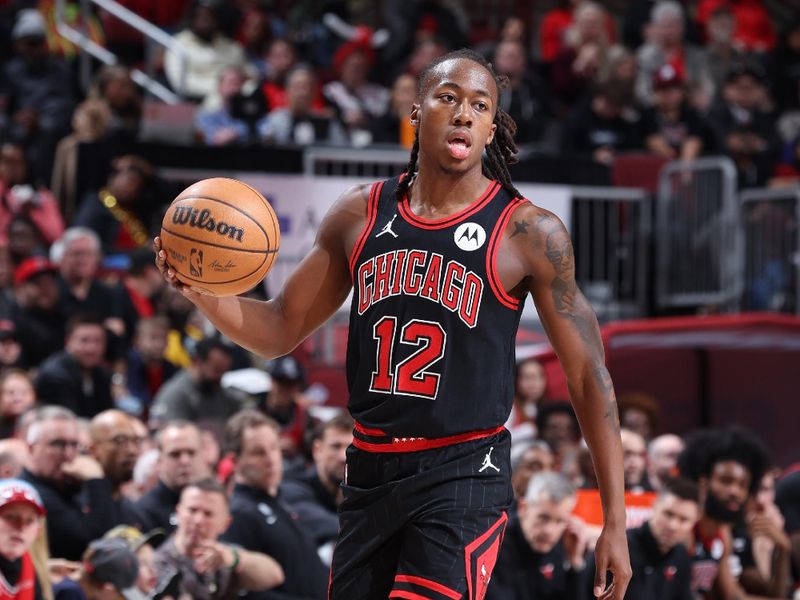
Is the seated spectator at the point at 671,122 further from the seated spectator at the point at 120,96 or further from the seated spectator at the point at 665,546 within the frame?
the seated spectator at the point at 665,546

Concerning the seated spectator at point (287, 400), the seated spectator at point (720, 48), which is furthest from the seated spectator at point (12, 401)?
the seated spectator at point (720, 48)

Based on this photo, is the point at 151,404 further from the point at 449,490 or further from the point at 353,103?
the point at 449,490

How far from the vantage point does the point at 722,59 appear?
16.8 metres

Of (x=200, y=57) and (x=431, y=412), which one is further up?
(x=200, y=57)

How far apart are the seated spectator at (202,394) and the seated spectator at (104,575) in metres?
3.12

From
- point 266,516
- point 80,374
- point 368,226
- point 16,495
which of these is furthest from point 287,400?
point 368,226

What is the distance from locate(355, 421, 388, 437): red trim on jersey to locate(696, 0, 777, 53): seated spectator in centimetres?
1406

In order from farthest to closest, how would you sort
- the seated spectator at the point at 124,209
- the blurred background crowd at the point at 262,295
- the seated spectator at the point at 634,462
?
1. the seated spectator at the point at 124,209
2. the seated spectator at the point at 634,462
3. the blurred background crowd at the point at 262,295

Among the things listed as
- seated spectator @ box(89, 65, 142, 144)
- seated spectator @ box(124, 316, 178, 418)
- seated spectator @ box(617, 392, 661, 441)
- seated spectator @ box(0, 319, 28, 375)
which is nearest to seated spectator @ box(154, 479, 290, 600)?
seated spectator @ box(0, 319, 28, 375)

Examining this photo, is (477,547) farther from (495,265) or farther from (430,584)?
(495,265)

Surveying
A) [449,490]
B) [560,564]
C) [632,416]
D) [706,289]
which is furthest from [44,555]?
[706,289]

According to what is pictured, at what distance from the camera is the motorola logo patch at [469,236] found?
4430mm

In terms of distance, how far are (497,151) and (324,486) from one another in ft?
13.0

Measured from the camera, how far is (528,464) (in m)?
8.61
